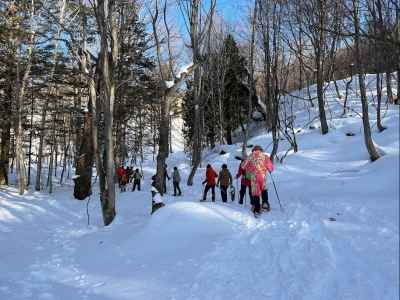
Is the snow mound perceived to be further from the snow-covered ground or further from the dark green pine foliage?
the dark green pine foliage

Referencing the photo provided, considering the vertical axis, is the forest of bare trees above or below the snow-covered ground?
above

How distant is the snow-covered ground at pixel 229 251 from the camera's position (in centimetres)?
509

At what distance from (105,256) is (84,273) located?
3.16 feet

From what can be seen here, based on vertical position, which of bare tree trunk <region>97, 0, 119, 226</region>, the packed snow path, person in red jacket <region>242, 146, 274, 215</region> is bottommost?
the packed snow path

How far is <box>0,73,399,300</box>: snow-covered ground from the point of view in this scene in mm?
5094

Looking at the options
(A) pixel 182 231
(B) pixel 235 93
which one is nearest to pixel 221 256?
(A) pixel 182 231

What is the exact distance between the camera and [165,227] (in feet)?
27.8

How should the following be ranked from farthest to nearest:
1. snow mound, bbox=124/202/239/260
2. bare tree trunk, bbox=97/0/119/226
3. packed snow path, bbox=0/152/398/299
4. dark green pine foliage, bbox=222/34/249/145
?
dark green pine foliage, bbox=222/34/249/145 → bare tree trunk, bbox=97/0/119/226 → snow mound, bbox=124/202/239/260 → packed snow path, bbox=0/152/398/299

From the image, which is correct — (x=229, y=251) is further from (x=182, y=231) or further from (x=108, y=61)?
(x=108, y=61)

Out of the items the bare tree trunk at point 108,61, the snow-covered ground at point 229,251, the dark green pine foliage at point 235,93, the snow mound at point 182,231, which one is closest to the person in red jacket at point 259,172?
the snow-covered ground at point 229,251

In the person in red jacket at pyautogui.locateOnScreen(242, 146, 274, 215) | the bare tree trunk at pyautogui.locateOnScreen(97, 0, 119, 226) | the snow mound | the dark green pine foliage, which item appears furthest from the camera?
the dark green pine foliage

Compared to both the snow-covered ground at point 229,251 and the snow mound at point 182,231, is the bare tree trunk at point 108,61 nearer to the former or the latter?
the snow-covered ground at point 229,251

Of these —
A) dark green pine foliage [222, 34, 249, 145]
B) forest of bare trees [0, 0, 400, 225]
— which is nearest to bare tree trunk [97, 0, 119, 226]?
forest of bare trees [0, 0, 400, 225]

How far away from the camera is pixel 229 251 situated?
261 inches
